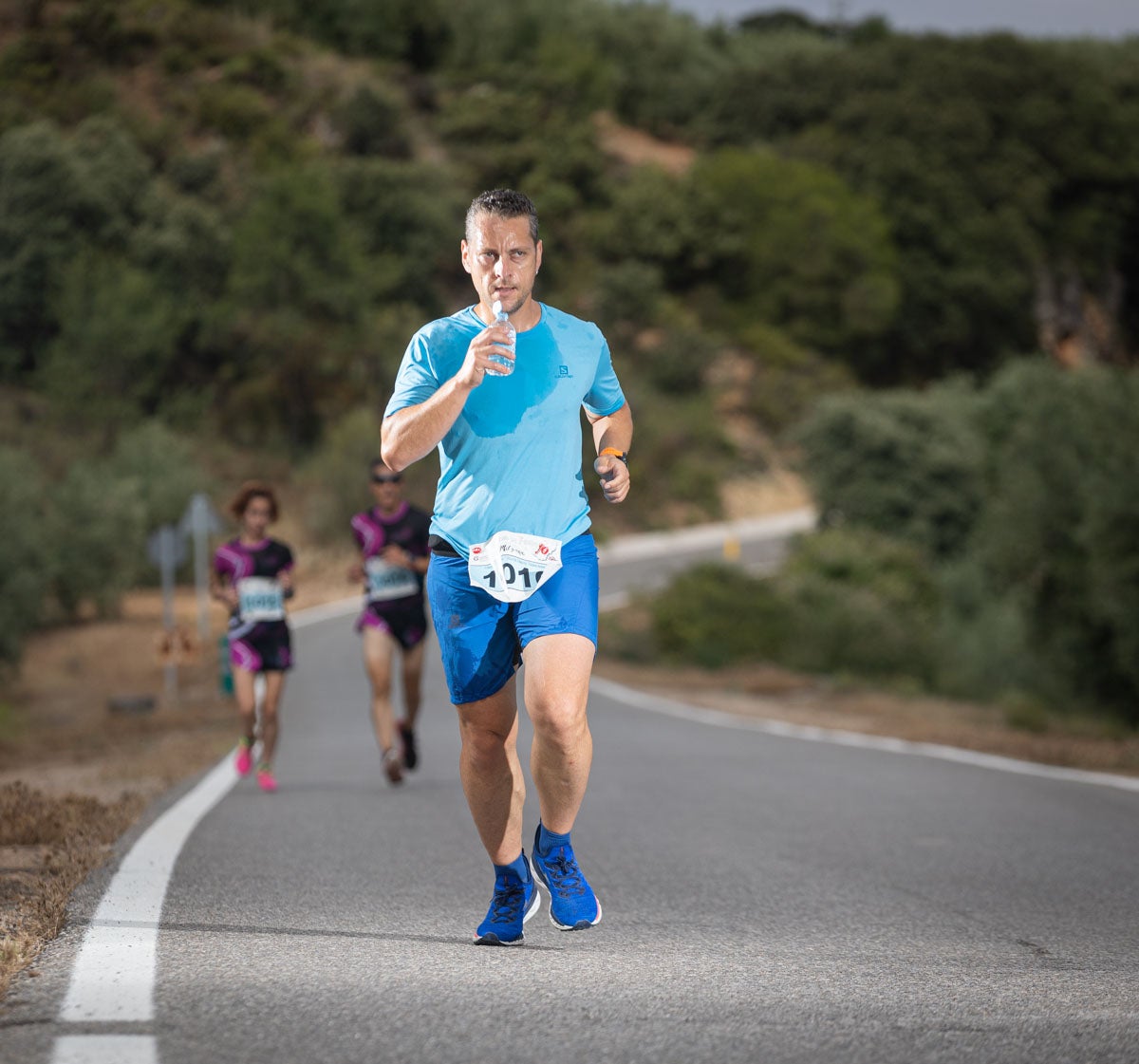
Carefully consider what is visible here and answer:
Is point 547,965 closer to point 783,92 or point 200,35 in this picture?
point 200,35

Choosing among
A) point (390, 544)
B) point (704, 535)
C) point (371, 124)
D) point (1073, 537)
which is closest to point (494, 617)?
point (390, 544)

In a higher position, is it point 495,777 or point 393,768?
point 495,777

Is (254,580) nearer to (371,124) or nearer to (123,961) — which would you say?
(123,961)

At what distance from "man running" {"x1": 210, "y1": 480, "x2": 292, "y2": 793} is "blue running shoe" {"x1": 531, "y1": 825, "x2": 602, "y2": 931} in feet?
18.8

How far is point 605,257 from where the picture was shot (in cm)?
7625

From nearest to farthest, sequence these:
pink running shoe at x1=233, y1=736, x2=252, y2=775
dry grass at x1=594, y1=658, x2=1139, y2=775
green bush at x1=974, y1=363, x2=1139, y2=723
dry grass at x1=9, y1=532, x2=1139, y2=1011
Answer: dry grass at x1=9, y1=532, x2=1139, y2=1011 → pink running shoe at x1=233, y1=736, x2=252, y2=775 → dry grass at x1=594, y1=658, x2=1139, y2=775 → green bush at x1=974, y1=363, x2=1139, y2=723

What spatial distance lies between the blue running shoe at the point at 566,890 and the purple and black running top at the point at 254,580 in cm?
576

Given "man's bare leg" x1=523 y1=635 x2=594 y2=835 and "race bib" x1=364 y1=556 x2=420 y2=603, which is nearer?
"man's bare leg" x1=523 y1=635 x2=594 y2=835

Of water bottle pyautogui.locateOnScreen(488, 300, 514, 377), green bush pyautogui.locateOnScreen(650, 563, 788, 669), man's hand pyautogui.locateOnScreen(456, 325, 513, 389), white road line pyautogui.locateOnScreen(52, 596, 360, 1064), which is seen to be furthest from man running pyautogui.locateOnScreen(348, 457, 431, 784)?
green bush pyautogui.locateOnScreen(650, 563, 788, 669)

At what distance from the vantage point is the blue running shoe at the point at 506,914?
4871 millimetres

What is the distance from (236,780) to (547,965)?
6.66m

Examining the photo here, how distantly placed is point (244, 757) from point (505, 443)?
6.52m

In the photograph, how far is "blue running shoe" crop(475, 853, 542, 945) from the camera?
4871 millimetres

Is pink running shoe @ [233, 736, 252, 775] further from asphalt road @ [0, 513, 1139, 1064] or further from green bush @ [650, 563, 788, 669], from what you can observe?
green bush @ [650, 563, 788, 669]
